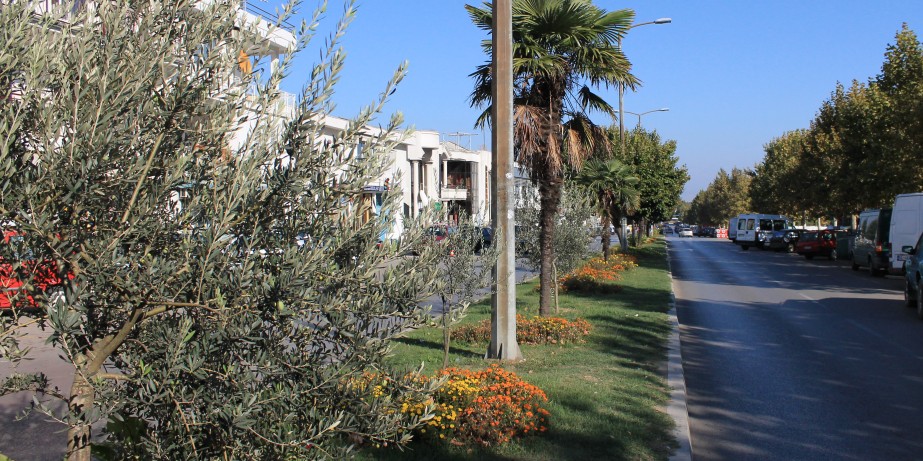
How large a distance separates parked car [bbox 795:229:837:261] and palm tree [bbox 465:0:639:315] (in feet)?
104

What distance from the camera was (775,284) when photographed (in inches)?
965

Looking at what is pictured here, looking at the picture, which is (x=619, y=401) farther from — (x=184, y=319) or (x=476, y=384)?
(x=184, y=319)

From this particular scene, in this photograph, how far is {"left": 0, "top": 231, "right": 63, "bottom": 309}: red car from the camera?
2.64 meters

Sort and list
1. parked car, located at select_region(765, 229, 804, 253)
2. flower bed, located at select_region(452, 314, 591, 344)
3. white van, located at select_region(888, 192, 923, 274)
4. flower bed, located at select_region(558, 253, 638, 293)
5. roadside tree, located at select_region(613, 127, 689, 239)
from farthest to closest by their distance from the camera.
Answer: parked car, located at select_region(765, 229, 804, 253)
roadside tree, located at select_region(613, 127, 689, 239)
white van, located at select_region(888, 192, 923, 274)
flower bed, located at select_region(558, 253, 638, 293)
flower bed, located at select_region(452, 314, 591, 344)

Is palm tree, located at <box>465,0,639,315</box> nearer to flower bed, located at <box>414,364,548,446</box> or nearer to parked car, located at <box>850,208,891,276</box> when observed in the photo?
flower bed, located at <box>414,364,548,446</box>

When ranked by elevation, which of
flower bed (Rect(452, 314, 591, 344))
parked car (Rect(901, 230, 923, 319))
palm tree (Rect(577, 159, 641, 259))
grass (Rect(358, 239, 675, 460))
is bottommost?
grass (Rect(358, 239, 675, 460))

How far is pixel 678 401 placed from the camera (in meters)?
7.96

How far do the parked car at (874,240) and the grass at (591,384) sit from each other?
47.7 feet

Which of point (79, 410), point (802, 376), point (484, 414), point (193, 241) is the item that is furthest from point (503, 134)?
point (79, 410)

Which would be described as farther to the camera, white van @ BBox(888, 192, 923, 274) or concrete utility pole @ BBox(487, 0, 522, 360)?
white van @ BBox(888, 192, 923, 274)

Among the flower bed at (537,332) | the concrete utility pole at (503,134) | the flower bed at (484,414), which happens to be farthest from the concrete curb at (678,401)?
the concrete utility pole at (503,134)

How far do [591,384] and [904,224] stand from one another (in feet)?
62.9

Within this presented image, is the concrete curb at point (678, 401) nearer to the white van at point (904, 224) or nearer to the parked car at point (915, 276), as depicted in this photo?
the parked car at point (915, 276)

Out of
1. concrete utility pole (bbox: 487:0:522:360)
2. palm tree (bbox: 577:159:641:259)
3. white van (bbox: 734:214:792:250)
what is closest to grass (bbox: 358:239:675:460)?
concrete utility pole (bbox: 487:0:522:360)
